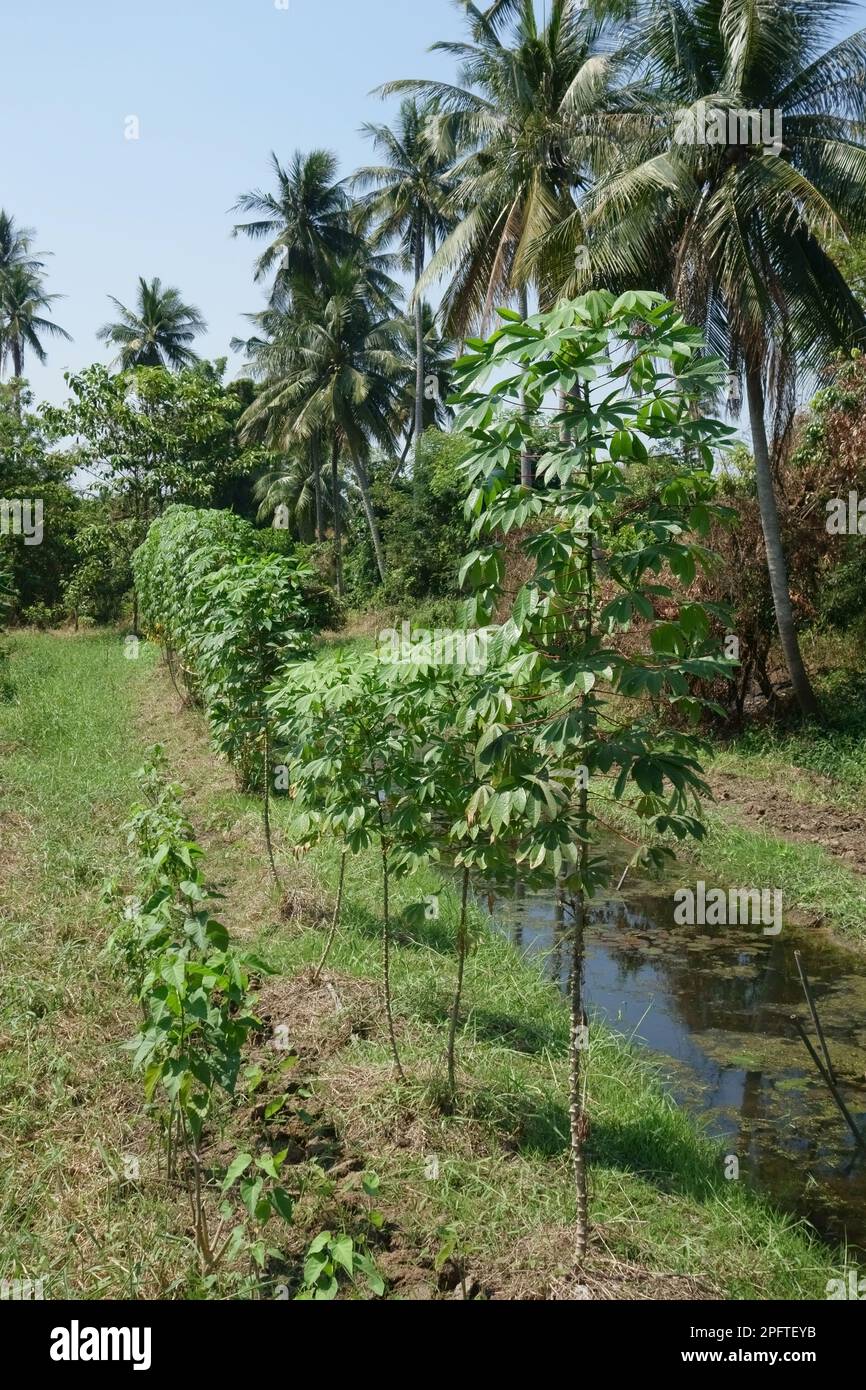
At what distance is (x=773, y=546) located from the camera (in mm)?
12734

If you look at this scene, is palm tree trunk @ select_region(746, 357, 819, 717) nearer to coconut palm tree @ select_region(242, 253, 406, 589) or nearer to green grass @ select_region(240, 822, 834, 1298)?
green grass @ select_region(240, 822, 834, 1298)

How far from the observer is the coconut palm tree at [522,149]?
1697 cm

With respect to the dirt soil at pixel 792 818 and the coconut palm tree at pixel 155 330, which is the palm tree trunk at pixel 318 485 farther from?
the dirt soil at pixel 792 818

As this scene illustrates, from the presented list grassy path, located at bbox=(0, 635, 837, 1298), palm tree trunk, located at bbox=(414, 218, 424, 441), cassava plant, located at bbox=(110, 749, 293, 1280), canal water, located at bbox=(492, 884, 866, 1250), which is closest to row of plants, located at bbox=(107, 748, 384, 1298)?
cassava plant, located at bbox=(110, 749, 293, 1280)

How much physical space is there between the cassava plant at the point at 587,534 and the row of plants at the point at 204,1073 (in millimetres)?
996

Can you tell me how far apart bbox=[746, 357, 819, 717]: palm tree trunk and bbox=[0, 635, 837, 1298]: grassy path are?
23.5 feet

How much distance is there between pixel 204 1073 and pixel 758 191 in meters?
12.1

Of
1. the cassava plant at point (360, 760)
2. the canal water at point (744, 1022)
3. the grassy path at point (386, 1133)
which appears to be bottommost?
the canal water at point (744, 1022)

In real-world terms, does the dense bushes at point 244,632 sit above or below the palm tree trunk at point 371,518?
below

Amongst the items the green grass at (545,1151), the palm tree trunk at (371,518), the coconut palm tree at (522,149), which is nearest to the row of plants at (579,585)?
the green grass at (545,1151)

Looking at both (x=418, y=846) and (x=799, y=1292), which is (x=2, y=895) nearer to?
(x=418, y=846)

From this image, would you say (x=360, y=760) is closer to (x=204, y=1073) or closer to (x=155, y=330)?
(x=204, y=1073)

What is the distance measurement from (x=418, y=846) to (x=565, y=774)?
1.13 meters

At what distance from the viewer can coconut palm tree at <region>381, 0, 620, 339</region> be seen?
55.7 feet
